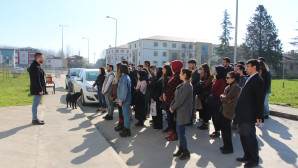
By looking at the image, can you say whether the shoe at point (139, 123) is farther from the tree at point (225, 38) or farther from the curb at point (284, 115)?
the tree at point (225, 38)

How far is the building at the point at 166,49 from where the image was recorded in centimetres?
7000

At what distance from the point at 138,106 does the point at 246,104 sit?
370 centimetres

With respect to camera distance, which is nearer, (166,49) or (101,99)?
(101,99)

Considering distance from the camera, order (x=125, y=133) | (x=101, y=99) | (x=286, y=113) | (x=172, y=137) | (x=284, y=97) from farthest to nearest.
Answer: (x=284, y=97), (x=101, y=99), (x=286, y=113), (x=125, y=133), (x=172, y=137)

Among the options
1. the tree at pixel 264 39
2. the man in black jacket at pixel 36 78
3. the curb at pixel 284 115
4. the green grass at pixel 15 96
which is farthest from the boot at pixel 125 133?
the tree at pixel 264 39

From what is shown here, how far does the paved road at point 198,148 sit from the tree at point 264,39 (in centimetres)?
5198

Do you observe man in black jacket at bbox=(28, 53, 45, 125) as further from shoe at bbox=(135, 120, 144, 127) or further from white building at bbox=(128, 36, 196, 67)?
white building at bbox=(128, 36, 196, 67)

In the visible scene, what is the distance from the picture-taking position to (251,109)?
4.06 metres

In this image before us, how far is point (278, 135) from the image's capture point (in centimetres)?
639

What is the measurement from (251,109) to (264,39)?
57161 millimetres

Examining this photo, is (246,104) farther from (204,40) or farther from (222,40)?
(204,40)

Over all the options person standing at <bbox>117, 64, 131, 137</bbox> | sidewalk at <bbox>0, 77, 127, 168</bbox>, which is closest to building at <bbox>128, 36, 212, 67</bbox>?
sidewalk at <bbox>0, 77, 127, 168</bbox>

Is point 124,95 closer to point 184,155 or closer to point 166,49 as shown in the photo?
point 184,155

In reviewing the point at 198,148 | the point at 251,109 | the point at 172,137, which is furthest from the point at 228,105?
the point at 172,137
